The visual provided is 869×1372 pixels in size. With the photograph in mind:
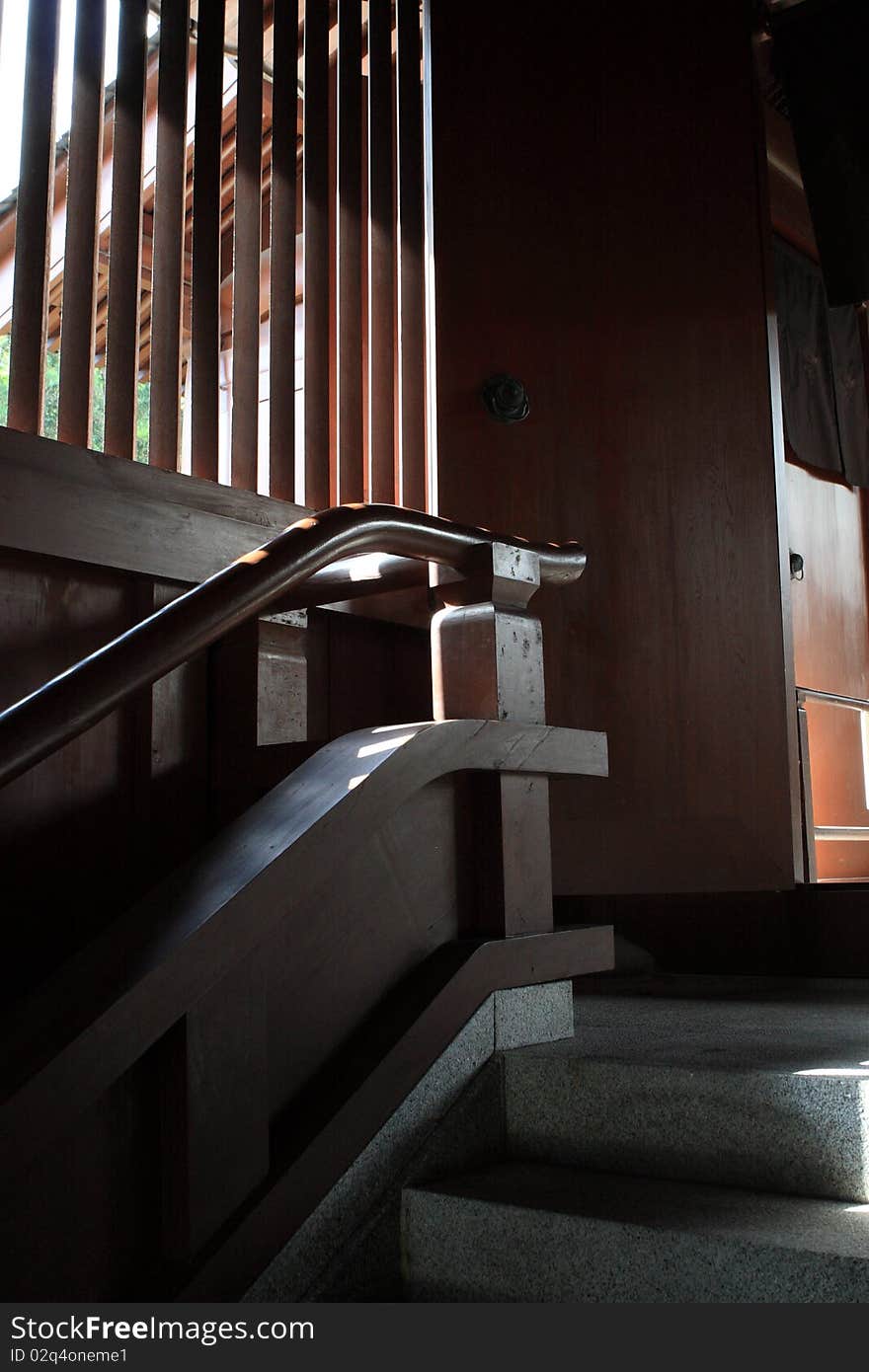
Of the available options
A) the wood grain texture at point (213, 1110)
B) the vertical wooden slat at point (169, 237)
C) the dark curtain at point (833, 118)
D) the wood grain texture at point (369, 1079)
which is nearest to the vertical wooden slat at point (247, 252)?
the vertical wooden slat at point (169, 237)

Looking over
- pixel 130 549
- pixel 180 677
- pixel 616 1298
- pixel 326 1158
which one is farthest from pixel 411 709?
pixel 616 1298

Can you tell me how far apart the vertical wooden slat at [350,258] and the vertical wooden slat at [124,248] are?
24.1 inches

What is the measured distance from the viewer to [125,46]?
8.09 ft

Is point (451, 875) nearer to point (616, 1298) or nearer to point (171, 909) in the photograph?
point (171, 909)

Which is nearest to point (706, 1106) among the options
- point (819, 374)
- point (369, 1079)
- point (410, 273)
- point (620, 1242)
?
point (620, 1242)

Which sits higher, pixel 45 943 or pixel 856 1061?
pixel 45 943

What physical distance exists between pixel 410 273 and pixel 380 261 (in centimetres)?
9

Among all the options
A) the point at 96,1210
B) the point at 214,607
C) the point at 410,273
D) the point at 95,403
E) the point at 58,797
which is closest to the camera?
the point at 96,1210

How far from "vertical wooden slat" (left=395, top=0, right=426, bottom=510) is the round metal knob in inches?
8.4

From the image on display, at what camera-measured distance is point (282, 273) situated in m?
2.75

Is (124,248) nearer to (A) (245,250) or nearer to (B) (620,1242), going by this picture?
(A) (245,250)

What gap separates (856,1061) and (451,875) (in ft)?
2.47

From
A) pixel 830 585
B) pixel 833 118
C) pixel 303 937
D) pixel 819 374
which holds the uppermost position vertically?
pixel 833 118

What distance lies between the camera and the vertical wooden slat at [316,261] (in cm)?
282
